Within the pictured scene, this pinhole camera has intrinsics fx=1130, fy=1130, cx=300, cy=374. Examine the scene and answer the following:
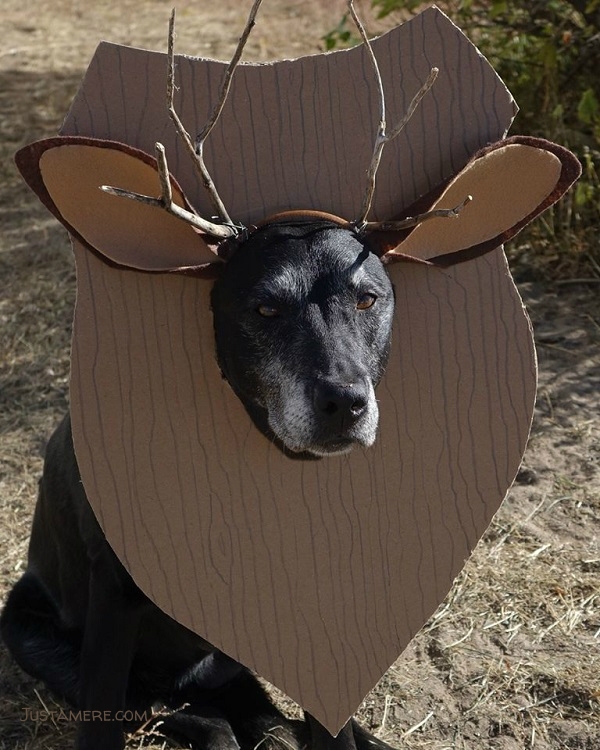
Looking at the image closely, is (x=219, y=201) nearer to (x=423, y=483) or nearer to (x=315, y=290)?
(x=315, y=290)

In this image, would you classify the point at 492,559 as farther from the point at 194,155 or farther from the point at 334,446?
the point at 194,155

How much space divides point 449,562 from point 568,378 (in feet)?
7.14

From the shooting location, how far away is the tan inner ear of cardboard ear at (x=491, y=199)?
2402 mm

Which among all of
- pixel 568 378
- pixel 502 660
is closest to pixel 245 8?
pixel 568 378

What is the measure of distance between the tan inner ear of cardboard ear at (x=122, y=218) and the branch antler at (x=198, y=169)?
0.06 meters

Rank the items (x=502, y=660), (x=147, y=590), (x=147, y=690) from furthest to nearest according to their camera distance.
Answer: (x=502, y=660), (x=147, y=690), (x=147, y=590)

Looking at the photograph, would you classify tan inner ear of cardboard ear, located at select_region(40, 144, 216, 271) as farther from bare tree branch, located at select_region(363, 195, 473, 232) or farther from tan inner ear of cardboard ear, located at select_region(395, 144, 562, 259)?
tan inner ear of cardboard ear, located at select_region(395, 144, 562, 259)

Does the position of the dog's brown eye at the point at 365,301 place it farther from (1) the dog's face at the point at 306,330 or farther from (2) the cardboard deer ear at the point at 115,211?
(2) the cardboard deer ear at the point at 115,211

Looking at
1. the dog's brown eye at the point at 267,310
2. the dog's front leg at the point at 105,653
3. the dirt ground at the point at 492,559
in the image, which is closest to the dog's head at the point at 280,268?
the dog's brown eye at the point at 267,310

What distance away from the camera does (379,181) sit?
2430 millimetres

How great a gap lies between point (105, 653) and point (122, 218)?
974mm

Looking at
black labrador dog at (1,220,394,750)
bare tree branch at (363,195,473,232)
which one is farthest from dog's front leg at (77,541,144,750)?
bare tree branch at (363,195,473,232)

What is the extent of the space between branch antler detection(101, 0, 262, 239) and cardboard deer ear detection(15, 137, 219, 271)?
5cm

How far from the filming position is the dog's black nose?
84.2 inches
